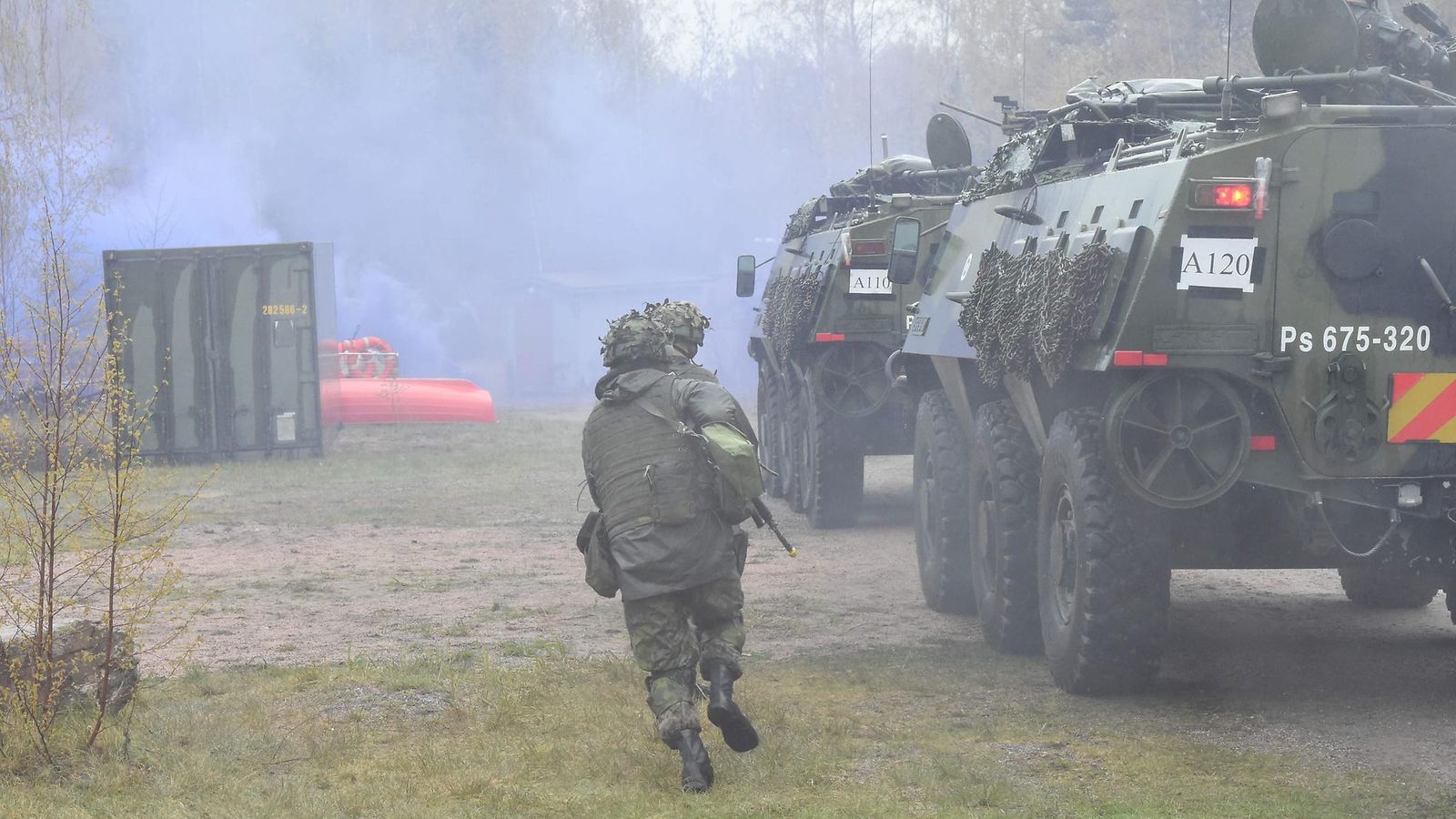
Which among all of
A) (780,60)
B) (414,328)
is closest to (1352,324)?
(414,328)

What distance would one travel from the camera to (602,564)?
19.7 ft

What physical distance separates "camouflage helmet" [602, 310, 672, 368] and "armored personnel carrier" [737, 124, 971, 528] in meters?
5.47

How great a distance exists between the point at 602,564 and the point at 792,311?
7.61 meters

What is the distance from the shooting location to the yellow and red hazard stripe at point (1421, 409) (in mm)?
6066

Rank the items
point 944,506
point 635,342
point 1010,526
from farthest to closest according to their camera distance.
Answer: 1. point 944,506
2. point 1010,526
3. point 635,342

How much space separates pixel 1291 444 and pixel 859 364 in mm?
6878

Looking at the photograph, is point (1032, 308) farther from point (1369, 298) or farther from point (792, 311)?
point (792, 311)

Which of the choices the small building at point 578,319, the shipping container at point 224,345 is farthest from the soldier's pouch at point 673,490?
the small building at point 578,319

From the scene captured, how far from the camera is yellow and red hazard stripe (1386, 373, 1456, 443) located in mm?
6066

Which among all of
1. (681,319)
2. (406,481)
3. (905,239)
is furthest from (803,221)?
(681,319)

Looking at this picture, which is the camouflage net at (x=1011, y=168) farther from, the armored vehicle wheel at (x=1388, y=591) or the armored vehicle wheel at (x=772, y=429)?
the armored vehicle wheel at (x=772, y=429)

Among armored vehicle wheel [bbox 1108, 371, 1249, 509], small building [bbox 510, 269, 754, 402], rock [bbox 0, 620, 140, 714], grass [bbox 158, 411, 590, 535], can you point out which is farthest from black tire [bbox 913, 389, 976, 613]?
small building [bbox 510, 269, 754, 402]

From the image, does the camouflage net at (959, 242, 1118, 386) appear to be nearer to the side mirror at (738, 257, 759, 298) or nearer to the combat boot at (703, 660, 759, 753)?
the combat boot at (703, 660, 759, 753)

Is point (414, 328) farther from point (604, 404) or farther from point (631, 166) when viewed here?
point (604, 404)
